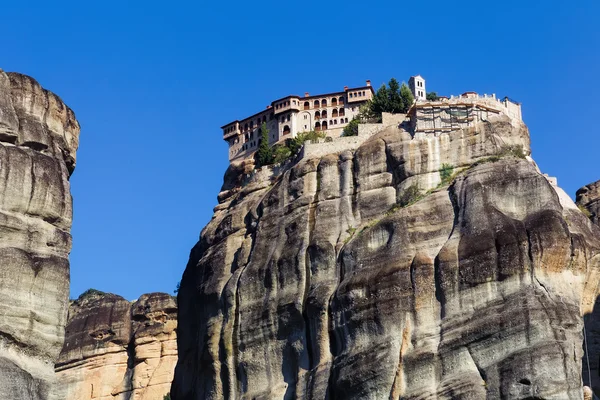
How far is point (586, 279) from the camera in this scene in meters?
88.3

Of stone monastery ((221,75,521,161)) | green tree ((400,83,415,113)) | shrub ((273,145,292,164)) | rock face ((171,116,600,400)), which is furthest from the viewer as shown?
stone monastery ((221,75,521,161))

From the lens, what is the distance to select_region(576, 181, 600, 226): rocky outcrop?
4361 inches

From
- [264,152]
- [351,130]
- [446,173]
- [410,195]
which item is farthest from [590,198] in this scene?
[264,152]

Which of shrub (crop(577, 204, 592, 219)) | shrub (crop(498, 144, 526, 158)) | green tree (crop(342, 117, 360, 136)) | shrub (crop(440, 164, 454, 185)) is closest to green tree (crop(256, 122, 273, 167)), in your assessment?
green tree (crop(342, 117, 360, 136))

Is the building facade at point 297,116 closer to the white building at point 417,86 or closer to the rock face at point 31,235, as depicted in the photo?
the white building at point 417,86

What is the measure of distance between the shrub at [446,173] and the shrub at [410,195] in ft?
5.95

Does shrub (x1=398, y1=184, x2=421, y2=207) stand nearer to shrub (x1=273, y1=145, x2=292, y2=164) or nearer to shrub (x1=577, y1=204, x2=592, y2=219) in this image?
shrub (x1=577, y1=204, x2=592, y2=219)

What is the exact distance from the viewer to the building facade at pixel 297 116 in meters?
127

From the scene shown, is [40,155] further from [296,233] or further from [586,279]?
[586,279]

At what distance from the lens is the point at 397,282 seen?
85.9m

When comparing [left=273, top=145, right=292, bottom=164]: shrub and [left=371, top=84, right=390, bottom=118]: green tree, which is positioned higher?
[left=371, top=84, right=390, bottom=118]: green tree

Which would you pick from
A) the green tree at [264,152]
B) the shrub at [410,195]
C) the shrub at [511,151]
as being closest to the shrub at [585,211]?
the shrub at [511,151]

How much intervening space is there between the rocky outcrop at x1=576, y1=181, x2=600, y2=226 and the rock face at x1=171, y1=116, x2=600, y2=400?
14.7 m

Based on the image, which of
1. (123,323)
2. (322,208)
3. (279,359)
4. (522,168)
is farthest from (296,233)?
(123,323)
